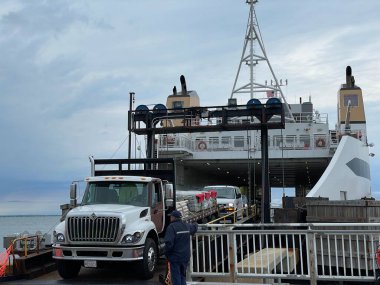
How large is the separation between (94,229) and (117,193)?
1.49 metres

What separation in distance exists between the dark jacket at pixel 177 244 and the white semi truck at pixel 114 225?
5.56 ft

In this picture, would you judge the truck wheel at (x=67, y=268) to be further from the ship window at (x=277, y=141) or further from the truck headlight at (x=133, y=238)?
the ship window at (x=277, y=141)

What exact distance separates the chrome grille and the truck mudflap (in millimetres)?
209

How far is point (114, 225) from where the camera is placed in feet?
Result: 33.7

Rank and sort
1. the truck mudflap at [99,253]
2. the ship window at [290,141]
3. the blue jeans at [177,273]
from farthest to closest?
the ship window at [290,141], the truck mudflap at [99,253], the blue jeans at [177,273]

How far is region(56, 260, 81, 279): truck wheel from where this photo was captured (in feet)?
35.6

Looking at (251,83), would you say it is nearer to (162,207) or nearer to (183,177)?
(183,177)

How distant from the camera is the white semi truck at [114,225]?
10297 millimetres

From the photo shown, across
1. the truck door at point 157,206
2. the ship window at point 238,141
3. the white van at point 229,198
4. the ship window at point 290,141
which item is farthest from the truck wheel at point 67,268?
the ship window at point 290,141

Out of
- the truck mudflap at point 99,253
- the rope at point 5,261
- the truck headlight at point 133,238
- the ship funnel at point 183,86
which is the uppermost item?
the ship funnel at point 183,86

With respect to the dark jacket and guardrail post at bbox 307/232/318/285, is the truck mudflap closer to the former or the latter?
the dark jacket

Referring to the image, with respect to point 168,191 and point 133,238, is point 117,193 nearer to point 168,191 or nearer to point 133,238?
point 168,191

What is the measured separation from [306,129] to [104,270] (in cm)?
2534

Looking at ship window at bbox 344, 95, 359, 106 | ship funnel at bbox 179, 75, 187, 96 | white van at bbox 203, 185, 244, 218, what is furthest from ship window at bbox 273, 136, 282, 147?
ship funnel at bbox 179, 75, 187, 96
